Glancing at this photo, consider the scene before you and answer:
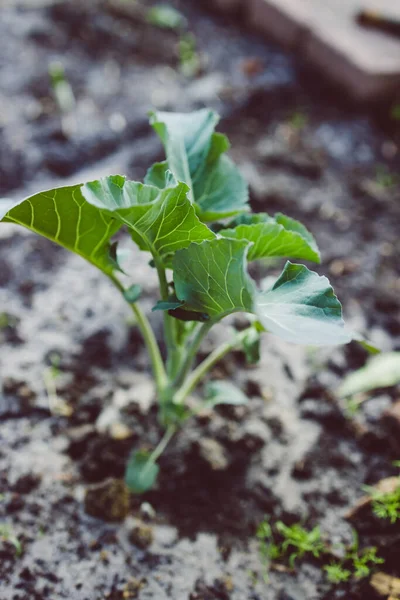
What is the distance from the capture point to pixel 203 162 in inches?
46.6

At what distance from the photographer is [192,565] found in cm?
122

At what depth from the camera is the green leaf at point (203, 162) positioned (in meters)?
1.15

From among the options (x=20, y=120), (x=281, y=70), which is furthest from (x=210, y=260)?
(x=281, y=70)

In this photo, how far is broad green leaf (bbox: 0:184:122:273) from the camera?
0.91 metres

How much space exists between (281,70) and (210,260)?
6.62 ft

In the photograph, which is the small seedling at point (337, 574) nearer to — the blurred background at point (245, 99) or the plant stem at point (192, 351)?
the plant stem at point (192, 351)

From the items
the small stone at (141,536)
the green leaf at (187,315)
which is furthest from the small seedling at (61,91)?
the small stone at (141,536)

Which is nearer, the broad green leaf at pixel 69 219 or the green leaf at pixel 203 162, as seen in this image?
the broad green leaf at pixel 69 219

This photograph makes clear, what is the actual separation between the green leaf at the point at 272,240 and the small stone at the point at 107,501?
0.63 meters

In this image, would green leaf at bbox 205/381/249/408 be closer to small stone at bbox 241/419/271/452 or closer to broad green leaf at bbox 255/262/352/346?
small stone at bbox 241/419/271/452

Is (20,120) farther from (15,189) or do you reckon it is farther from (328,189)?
(328,189)

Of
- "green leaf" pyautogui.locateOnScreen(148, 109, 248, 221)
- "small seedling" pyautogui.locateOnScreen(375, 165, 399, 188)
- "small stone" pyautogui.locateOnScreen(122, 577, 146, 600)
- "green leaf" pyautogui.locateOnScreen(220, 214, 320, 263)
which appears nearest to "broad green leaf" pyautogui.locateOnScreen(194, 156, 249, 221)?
"green leaf" pyautogui.locateOnScreen(148, 109, 248, 221)

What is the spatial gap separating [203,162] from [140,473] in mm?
719

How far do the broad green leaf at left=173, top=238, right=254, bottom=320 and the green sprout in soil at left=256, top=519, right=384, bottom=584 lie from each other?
62cm
